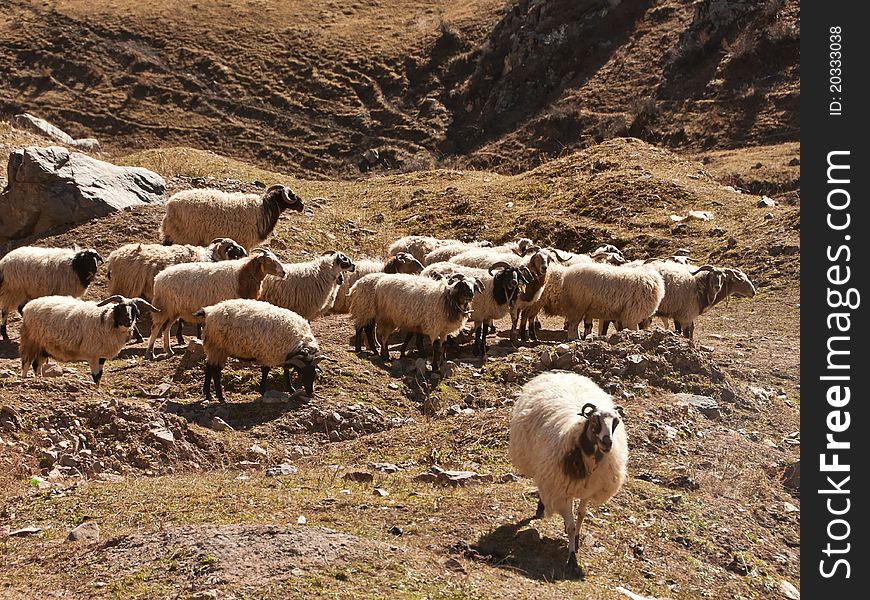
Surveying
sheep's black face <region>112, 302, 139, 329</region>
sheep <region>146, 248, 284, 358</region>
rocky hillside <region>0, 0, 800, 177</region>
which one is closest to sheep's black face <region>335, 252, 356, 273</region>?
sheep <region>146, 248, 284, 358</region>

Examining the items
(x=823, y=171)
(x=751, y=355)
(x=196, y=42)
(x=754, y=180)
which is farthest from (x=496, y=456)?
(x=196, y=42)

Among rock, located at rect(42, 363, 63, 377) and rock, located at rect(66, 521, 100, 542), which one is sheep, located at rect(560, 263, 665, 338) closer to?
rock, located at rect(42, 363, 63, 377)

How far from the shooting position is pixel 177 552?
759cm

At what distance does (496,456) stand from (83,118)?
4043cm

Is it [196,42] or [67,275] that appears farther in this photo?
[196,42]

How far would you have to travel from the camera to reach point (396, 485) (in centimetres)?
1022

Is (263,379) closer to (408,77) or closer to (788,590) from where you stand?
(788,590)

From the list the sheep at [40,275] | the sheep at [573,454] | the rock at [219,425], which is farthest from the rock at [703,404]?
the sheep at [40,275]

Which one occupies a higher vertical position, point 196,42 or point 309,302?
point 196,42

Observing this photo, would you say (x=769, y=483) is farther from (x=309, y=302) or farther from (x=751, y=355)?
(x=309, y=302)

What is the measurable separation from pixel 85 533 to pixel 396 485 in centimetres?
337

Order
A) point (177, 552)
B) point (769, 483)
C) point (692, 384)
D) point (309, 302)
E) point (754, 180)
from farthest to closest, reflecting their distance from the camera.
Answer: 1. point (754, 180)
2. point (309, 302)
3. point (692, 384)
4. point (769, 483)
5. point (177, 552)

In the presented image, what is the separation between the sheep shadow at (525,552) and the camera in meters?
8.13

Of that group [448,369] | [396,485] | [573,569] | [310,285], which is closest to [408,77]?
[310,285]
